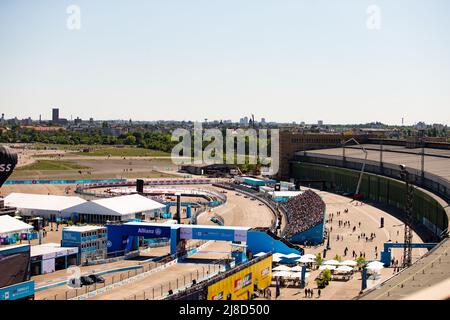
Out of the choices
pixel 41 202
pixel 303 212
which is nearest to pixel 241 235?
pixel 303 212

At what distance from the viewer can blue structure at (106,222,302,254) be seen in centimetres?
3409

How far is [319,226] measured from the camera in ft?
135

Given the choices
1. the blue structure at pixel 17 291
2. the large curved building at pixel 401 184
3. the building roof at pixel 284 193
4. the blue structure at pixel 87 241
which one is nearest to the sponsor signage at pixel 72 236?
the blue structure at pixel 87 241

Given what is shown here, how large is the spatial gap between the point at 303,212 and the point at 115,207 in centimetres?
1399

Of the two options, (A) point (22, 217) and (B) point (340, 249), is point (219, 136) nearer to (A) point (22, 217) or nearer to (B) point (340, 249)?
(A) point (22, 217)

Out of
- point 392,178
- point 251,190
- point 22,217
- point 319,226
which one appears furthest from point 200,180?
point 319,226

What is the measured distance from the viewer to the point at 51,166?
104 m

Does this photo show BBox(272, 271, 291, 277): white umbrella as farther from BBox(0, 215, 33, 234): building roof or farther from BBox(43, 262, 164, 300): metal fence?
BBox(0, 215, 33, 234): building roof

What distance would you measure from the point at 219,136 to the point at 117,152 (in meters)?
22.5

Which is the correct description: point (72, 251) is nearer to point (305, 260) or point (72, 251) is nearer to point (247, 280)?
point (247, 280)

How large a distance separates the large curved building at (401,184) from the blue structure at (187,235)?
8584 mm

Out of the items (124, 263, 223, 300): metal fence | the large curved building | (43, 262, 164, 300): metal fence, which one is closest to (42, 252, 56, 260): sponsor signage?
(43, 262, 164, 300): metal fence

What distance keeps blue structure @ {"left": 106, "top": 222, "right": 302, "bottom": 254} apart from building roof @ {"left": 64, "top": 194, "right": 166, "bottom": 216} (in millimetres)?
10537
